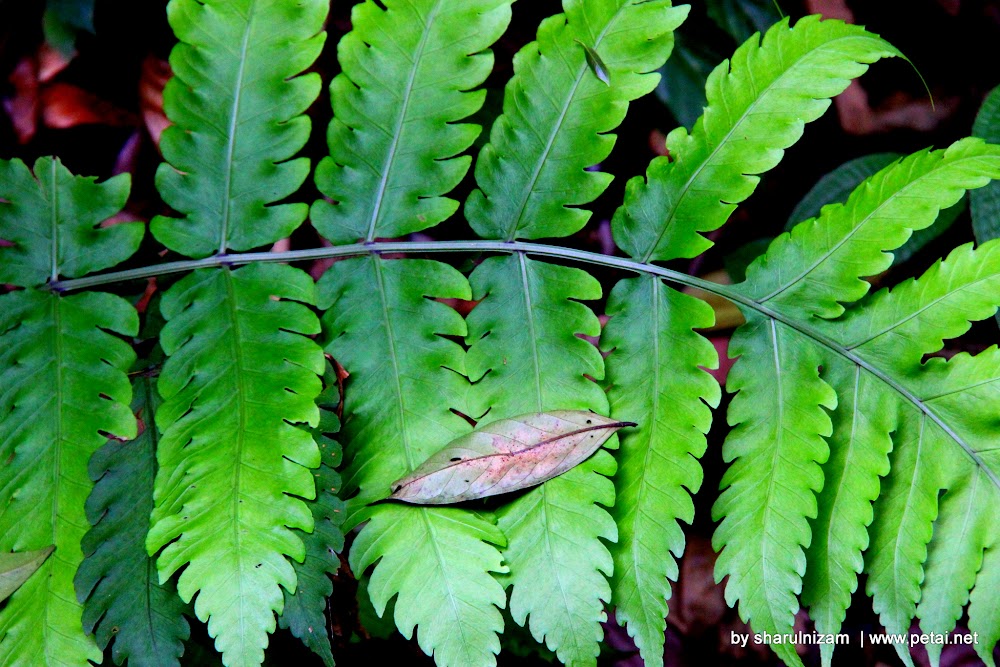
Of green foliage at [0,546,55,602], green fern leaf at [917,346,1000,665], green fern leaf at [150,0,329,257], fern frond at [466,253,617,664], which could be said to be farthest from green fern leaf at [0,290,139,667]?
green fern leaf at [917,346,1000,665]

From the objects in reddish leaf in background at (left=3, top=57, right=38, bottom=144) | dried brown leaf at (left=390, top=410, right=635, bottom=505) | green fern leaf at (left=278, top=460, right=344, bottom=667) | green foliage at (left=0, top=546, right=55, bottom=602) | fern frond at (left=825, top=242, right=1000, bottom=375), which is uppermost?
fern frond at (left=825, top=242, right=1000, bottom=375)

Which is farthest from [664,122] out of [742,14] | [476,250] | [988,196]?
[476,250]

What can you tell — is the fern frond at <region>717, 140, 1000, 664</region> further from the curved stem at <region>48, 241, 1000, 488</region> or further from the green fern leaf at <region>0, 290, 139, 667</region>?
the green fern leaf at <region>0, 290, 139, 667</region>

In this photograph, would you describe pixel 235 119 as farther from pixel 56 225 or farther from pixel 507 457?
pixel 507 457

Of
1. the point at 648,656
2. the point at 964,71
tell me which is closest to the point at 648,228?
the point at 648,656

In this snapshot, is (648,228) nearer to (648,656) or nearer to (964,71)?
(648,656)

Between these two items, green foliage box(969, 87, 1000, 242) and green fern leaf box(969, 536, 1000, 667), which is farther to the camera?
green foliage box(969, 87, 1000, 242)

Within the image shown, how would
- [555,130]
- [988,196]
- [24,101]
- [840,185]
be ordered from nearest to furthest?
[555,130] → [988,196] → [840,185] → [24,101]

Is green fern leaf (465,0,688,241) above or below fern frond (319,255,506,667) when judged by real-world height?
above
